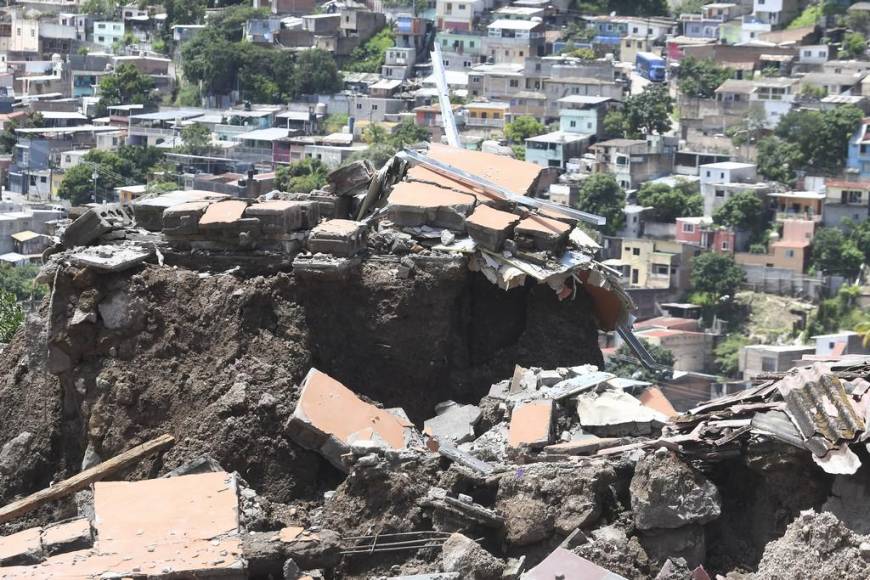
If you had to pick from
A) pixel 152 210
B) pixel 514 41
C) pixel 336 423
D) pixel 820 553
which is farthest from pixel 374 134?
pixel 820 553

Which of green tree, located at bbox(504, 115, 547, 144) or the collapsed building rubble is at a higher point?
the collapsed building rubble

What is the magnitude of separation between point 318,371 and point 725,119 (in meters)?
57.5

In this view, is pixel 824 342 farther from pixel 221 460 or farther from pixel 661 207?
pixel 221 460

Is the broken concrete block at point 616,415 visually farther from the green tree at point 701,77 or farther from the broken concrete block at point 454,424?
the green tree at point 701,77

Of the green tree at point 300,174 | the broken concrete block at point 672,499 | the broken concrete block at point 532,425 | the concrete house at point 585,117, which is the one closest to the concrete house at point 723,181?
the concrete house at point 585,117

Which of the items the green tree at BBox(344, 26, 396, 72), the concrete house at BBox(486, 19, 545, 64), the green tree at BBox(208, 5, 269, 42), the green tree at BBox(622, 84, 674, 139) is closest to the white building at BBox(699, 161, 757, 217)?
the green tree at BBox(622, 84, 674, 139)

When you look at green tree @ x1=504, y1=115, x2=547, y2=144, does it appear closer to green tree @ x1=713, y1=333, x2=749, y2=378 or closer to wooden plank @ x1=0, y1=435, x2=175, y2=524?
green tree @ x1=713, y1=333, x2=749, y2=378

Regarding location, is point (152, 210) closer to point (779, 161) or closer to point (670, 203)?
point (670, 203)

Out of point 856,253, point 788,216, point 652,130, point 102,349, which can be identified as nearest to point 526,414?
point 102,349

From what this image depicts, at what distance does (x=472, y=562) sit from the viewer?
9.03m

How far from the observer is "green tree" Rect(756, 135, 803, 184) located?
202ft

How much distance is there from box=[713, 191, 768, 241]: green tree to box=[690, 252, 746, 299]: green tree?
2.74m

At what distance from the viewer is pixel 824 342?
143 feet

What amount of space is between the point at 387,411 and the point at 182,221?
169cm
